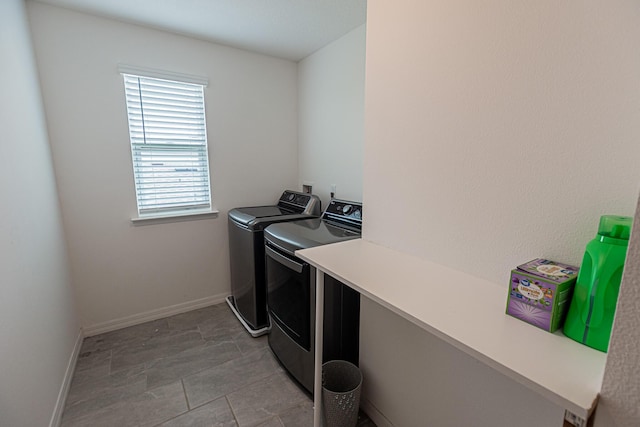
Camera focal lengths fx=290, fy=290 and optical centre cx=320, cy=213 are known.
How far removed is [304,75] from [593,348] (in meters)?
2.89

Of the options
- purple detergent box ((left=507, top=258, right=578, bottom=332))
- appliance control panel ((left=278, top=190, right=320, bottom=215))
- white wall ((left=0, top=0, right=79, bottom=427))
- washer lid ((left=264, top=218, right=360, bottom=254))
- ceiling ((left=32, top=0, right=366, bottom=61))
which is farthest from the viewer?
appliance control panel ((left=278, top=190, right=320, bottom=215))

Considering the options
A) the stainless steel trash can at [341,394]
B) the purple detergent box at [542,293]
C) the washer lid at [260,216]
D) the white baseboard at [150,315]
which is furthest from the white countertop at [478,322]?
the white baseboard at [150,315]

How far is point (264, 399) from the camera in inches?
67.4

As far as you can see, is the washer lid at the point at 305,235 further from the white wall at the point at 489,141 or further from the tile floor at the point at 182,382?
the tile floor at the point at 182,382

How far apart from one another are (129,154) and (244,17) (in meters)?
1.36

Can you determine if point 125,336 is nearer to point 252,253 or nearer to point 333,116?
point 252,253

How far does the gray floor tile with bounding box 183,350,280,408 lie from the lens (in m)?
1.75

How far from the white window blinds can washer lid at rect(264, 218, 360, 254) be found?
1.12 meters

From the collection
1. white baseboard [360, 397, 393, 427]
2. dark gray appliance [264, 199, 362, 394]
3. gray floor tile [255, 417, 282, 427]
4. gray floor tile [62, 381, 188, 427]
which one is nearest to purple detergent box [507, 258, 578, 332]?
dark gray appliance [264, 199, 362, 394]

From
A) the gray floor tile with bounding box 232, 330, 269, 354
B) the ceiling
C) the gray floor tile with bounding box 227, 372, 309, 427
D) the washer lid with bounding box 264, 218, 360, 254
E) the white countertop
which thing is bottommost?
the gray floor tile with bounding box 227, 372, 309, 427

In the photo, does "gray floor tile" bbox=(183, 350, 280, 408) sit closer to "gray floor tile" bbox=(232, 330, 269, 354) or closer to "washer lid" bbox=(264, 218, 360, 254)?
"gray floor tile" bbox=(232, 330, 269, 354)

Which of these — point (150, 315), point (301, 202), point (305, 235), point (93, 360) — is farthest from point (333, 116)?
point (93, 360)

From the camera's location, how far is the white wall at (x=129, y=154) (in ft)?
6.73

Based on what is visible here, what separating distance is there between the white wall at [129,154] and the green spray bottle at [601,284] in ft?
8.52
